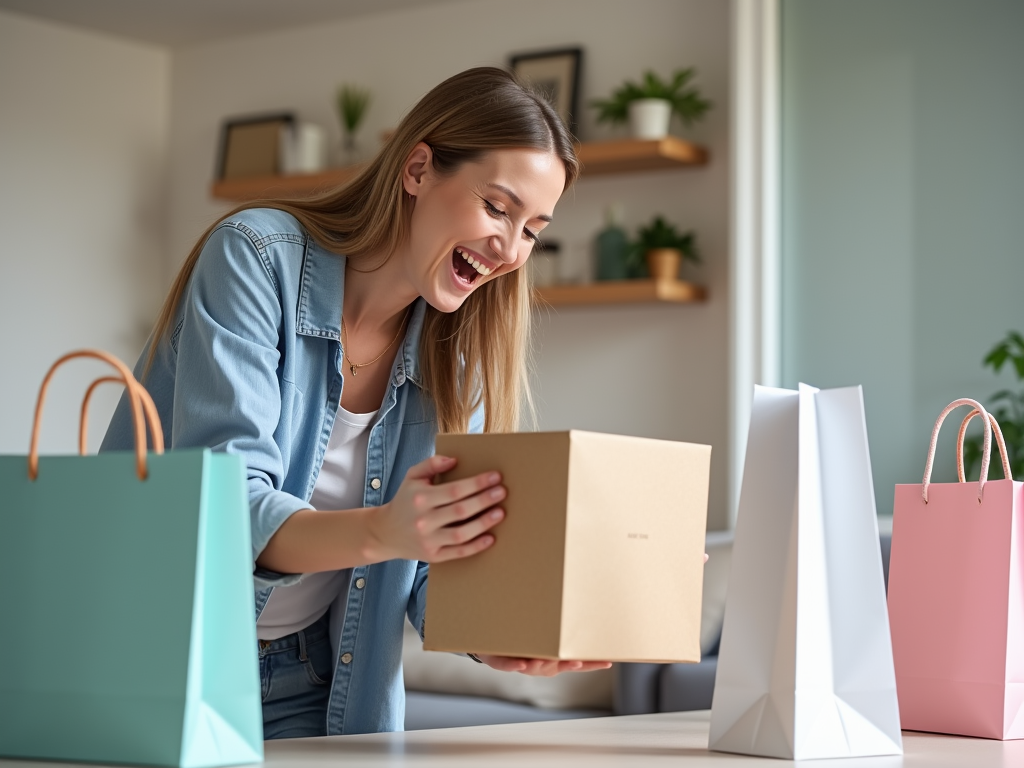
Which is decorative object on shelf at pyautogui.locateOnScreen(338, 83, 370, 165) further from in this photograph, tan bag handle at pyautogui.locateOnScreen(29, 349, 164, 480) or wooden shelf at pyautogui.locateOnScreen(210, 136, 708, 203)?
tan bag handle at pyautogui.locateOnScreen(29, 349, 164, 480)

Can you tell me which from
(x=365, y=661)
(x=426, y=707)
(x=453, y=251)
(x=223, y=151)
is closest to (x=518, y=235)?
(x=453, y=251)

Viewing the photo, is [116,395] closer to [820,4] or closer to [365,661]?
[820,4]

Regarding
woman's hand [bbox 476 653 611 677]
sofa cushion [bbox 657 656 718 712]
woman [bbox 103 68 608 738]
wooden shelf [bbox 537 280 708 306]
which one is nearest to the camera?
woman's hand [bbox 476 653 611 677]

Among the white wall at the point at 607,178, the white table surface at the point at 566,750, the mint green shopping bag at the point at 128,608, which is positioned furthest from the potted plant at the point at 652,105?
the mint green shopping bag at the point at 128,608

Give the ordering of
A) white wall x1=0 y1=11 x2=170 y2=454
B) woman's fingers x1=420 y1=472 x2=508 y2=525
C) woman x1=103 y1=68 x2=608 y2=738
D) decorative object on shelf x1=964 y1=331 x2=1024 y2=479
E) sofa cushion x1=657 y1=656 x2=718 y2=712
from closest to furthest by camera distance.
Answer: woman's fingers x1=420 y1=472 x2=508 y2=525, woman x1=103 y1=68 x2=608 y2=738, sofa cushion x1=657 y1=656 x2=718 y2=712, decorative object on shelf x1=964 y1=331 x2=1024 y2=479, white wall x1=0 y1=11 x2=170 y2=454

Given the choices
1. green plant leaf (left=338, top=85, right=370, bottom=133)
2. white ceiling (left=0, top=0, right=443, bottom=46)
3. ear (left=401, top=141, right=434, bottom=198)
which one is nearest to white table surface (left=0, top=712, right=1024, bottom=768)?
ear (left=401, top=141, right=434, bottom=198)

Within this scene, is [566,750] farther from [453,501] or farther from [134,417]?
[134,417]

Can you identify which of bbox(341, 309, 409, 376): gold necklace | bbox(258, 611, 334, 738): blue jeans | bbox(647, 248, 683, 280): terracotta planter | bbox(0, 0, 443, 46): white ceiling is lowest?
bbox(258, 611, 334, 738): blue jeans

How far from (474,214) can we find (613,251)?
2594 millimetres

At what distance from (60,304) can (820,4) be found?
2974 mm

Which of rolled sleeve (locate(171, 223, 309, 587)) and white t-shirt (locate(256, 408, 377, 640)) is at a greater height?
rolled sleeve (locate(171, 223, 309, 587))

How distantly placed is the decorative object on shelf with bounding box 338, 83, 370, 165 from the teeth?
10.2 ft

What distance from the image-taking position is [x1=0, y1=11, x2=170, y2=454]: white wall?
4543mm

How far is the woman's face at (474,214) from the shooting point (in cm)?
130
